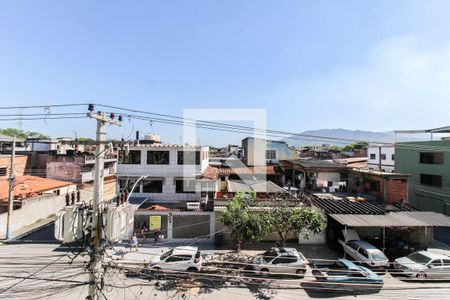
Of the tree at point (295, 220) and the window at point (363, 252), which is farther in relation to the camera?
the tree at point (295, 220)

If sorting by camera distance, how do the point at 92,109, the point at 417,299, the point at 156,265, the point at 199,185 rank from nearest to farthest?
1. the point at 92,109
2. the point at 417,299
3. the point at 156,265
4. the point at 199,185

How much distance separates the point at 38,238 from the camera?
75.4ft

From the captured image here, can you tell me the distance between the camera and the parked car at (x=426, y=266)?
1631cm

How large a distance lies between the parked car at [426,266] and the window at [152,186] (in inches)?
752

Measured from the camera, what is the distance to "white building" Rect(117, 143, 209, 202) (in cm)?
2594

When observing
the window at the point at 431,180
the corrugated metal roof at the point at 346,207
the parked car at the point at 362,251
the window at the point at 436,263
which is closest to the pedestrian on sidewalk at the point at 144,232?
the corrugated metal roof at the point at 346,207

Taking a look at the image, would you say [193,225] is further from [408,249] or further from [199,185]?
[408,249]

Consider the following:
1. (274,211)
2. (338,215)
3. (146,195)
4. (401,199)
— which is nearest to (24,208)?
(146,195)

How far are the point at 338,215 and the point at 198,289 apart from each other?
441 inches

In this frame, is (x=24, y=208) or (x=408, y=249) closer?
(x=408, y=249)

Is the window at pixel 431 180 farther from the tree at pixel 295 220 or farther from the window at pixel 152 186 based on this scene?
the window at pixel 152 186

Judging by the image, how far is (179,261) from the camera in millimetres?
16859

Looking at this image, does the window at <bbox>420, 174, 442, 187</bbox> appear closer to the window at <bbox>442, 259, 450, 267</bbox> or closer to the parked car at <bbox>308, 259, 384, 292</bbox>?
the window at <bbox>442, 259, 450, 267</bbox>

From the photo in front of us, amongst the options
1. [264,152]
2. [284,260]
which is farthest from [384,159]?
[284,260]
